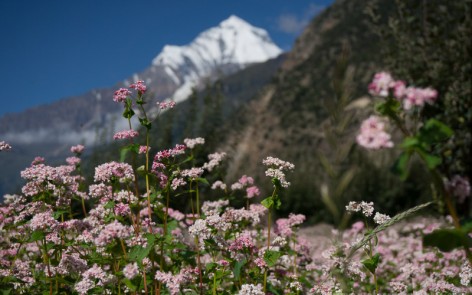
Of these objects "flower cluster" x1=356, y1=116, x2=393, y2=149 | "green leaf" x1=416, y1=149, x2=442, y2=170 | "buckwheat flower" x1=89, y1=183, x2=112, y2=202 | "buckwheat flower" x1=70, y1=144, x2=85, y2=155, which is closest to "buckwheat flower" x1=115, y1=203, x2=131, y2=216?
"buckwheat flower" x1=89, y1=183, x2=112, y2=202

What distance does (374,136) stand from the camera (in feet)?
6.42

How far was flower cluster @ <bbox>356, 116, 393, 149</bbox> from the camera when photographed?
1.90 m

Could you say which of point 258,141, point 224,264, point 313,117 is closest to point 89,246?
point 224,264

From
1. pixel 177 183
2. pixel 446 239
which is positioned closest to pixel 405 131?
pixel 446 239

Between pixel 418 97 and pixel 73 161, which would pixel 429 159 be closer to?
pixel 418 97

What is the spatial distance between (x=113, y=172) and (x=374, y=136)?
9.36ft

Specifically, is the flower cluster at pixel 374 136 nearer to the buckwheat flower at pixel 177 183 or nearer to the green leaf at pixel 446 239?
the green leaf at pixel 446 239

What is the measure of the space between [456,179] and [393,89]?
84 cm

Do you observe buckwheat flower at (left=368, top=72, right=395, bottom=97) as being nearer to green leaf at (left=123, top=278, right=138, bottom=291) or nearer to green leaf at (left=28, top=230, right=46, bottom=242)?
green leaf at (left=123, top=278, right=138, bottom=291)

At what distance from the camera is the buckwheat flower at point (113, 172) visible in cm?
410

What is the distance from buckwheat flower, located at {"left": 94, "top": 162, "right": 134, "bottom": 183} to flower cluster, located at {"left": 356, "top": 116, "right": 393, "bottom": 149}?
8.98 feet

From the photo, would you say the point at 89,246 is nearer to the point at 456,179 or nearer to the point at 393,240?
the point at 456,179

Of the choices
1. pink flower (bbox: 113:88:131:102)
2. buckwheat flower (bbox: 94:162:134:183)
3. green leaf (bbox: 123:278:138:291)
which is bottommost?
green leaf (bbox: 123:278:138:291)

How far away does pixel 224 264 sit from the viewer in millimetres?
3922
